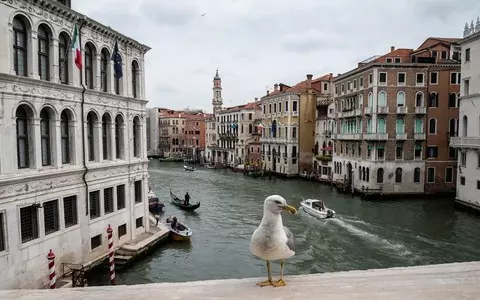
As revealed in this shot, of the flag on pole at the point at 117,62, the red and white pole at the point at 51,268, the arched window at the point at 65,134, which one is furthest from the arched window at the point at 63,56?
the red and white pole at the point at 51,268

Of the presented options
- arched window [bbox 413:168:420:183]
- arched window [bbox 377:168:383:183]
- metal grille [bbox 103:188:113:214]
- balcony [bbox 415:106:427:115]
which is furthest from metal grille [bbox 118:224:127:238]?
balcony [bbox 415:106:427:115]

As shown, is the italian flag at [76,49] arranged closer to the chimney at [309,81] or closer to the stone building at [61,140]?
the stone building at [61,140]

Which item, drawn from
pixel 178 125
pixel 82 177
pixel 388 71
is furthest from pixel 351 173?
pixel 178 125

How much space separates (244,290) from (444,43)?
28330 mm

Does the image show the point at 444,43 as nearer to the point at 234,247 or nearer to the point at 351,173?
the point at 351,173

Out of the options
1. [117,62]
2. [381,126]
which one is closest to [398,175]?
[381,126]

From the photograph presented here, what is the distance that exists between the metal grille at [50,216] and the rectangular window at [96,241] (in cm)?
157

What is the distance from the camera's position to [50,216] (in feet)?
30.6

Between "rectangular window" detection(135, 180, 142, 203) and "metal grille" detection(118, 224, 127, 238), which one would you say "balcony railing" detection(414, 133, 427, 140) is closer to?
"rectangular window" detection(135, 180, 142, 203)

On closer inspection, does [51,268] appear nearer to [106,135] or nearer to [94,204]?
[94,204]

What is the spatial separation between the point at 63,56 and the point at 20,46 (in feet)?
4.67

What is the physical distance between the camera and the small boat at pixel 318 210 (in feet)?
60.9

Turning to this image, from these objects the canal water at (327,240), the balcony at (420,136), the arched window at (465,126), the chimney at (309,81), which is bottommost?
the canal water at (327,240)

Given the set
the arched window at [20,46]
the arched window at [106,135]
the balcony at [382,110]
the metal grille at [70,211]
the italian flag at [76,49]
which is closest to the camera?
the arched window at [20,46]
